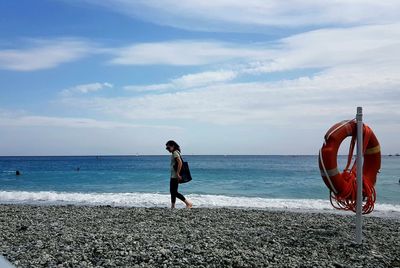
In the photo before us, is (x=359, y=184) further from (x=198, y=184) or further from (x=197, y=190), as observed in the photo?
(x=198, y=184)

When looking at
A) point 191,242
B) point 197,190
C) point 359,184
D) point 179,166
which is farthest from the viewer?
point 197,190

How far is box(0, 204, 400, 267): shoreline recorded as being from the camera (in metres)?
5.97

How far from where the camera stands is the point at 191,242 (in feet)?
22.6

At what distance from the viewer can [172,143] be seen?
1152cm

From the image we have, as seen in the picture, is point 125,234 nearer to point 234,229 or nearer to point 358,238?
point 234,229

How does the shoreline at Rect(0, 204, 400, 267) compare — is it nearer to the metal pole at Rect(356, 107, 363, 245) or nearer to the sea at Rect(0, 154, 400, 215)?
the metal pole at Rect(356, 107, 363, 245)

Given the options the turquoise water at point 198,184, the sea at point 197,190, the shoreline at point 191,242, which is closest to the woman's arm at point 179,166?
the shoreline at point 191,242

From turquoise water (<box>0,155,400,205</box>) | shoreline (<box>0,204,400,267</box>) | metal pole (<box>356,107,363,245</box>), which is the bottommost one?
turquoise water (<box>0,155,400,205</box>)

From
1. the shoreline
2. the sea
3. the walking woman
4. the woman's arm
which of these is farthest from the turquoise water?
the shoreline

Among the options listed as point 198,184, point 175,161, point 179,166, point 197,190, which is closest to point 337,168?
point 179,166

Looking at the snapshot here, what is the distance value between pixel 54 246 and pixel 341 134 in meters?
5.05

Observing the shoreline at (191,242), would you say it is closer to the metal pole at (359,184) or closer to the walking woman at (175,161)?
the metal pole at (359,184)

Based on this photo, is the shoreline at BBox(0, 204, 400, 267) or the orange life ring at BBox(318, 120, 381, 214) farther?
the orange life ring at BBox(318, 120, 381, 214)

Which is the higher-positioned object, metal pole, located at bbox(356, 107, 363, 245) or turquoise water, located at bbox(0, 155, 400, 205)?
metal pole, located at bbox(356, 107, 363, 245)
